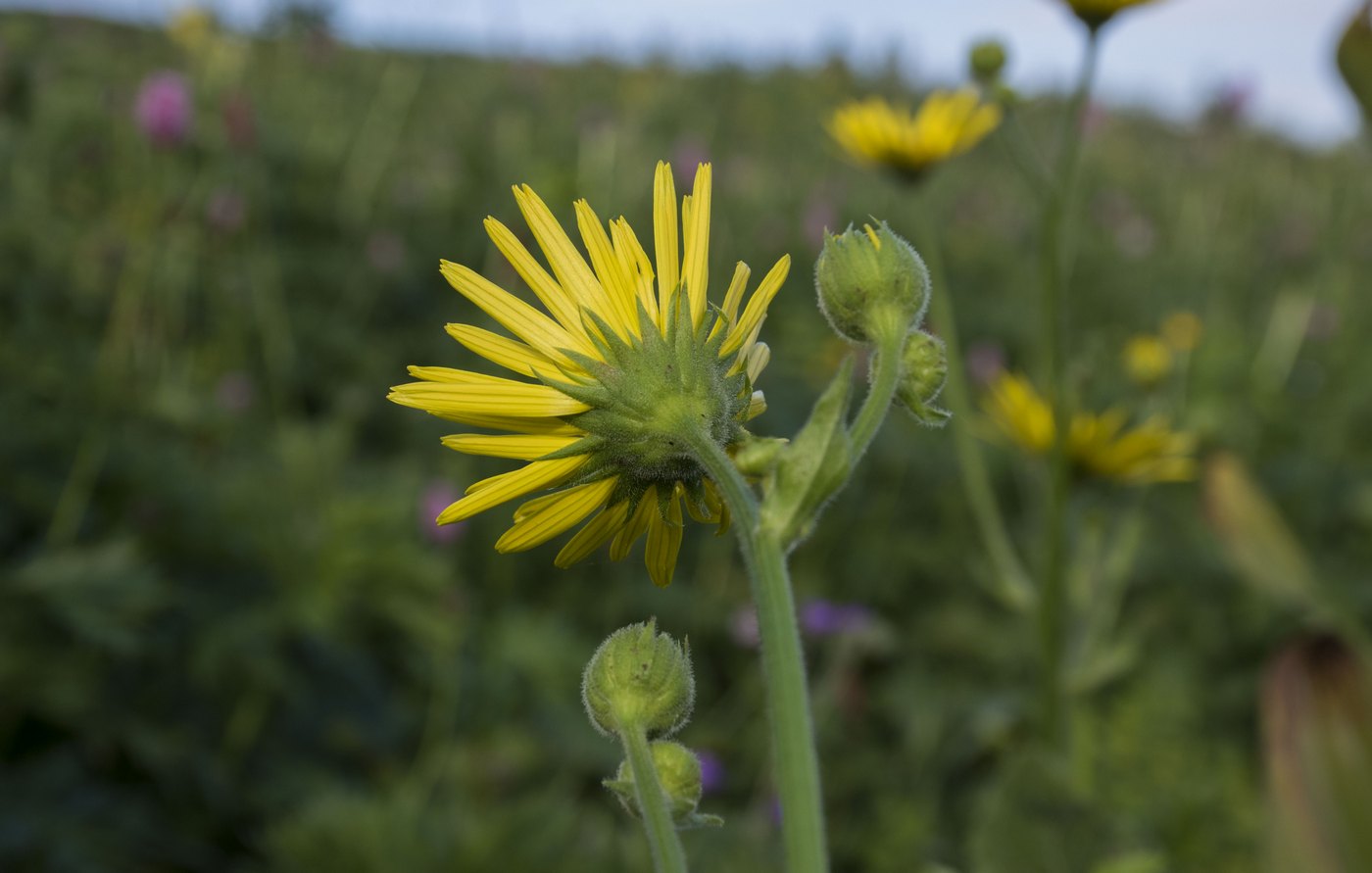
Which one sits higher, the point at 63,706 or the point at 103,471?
the point at 103,471

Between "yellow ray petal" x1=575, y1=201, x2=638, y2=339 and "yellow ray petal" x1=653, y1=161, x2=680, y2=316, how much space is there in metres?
0.02

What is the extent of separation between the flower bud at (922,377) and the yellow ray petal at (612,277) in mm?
168

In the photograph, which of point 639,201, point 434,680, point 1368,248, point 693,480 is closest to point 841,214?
point 639,201

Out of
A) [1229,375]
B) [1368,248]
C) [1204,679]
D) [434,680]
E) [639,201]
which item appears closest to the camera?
[434,680]

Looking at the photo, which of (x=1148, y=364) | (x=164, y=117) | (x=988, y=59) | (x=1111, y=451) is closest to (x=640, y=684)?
(x=988, y=59)

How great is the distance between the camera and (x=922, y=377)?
2.17 ft

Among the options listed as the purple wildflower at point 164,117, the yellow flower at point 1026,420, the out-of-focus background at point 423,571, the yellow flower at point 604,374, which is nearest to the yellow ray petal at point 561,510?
the yellow flower at point 604,374

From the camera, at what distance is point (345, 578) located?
244 centimetres

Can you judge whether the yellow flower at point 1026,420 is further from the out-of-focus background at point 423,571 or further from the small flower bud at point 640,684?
the small flower bud at point 640,684

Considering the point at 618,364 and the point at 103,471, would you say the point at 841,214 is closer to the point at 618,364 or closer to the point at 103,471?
the point at 103,471

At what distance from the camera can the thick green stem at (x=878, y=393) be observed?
605 millimetres

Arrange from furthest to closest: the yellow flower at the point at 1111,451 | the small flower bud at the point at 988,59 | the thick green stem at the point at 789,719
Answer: the yellow flower at the point at 1111,451 < the small flower bud at the point at 988,59 < the thick green stem at the point at 789,719

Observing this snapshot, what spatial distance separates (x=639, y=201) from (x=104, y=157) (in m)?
2.28

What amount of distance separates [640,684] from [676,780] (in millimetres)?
70
